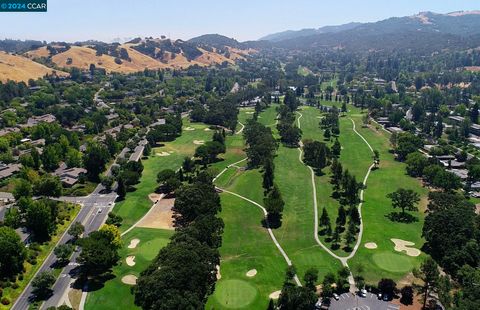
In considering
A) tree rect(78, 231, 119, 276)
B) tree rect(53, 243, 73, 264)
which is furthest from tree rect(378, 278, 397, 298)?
tree rect(53, 243, 73, 264)

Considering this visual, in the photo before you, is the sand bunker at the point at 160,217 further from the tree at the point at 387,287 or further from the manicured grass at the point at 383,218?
the tree at the point at 387,287

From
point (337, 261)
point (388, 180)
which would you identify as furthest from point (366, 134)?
point (337, 261)

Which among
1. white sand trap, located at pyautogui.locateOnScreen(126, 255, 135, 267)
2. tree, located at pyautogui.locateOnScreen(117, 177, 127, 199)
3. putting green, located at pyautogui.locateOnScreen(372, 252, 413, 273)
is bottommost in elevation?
white sand trap, located at pyautogui.locateOnScreen(126, 255, 135, 267)

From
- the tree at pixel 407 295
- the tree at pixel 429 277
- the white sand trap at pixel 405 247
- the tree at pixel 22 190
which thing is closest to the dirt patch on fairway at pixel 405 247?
the white sand trap at pixel 405 247

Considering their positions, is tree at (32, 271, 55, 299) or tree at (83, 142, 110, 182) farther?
tree at (83, 142, 110, 182)

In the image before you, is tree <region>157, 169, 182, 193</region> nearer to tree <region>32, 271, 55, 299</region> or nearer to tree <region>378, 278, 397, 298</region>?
tree <region>32, 271, 55, 299</region>

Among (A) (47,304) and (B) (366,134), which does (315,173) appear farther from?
(A) (47,304)

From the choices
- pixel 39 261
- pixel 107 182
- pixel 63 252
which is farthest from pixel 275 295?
pixel 107 182
